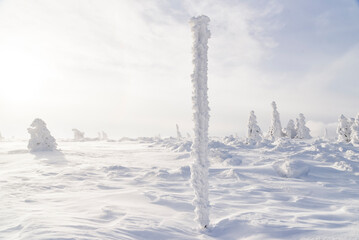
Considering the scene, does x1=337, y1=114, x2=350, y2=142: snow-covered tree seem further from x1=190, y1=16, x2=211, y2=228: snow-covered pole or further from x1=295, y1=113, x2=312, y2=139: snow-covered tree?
x1=190, y1=16, x2=211, y2=228: snow-covered pole

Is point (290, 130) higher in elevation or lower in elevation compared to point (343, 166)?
higher

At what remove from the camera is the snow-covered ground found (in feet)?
18.8

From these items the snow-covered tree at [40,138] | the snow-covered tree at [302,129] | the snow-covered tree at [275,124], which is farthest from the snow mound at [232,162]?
the snow-covered tree at [302,129]

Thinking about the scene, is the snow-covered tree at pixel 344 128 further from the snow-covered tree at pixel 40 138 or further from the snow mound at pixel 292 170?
the snow-covered tree at pixel 40 138

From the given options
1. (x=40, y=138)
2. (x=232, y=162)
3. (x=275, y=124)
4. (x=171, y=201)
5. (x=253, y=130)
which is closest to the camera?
(x=171, y=201)

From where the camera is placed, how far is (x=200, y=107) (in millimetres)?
6660

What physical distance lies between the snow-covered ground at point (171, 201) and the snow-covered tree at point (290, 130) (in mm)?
35784

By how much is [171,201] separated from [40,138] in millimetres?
16241

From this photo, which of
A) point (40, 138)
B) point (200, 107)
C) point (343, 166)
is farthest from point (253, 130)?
point (200, 107)

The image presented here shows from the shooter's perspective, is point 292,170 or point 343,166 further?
point 343,166

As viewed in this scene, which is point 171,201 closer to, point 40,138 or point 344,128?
point 40,138

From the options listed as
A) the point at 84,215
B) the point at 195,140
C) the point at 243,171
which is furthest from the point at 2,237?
the point at 243,171

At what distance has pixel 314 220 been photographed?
6938 mm

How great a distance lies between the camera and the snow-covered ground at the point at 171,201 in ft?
18.8
